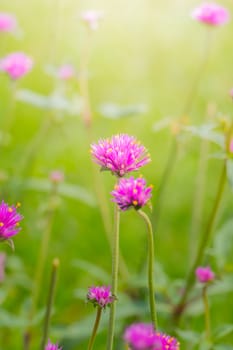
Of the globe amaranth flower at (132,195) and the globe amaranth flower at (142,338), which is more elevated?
the globe amaranth flower at (132,195)

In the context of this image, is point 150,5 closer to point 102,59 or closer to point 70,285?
point 102,59

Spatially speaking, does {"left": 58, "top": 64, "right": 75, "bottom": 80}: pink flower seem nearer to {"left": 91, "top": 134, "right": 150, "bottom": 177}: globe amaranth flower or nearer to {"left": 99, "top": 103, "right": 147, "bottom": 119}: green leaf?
{"left": 99, "top": 103, "right": 147, "bottom": 119}: green leaf

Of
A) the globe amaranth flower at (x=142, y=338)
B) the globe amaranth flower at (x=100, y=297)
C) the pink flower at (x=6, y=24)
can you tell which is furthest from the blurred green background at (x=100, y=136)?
the globe amaranth flower at (x=142, y=338)

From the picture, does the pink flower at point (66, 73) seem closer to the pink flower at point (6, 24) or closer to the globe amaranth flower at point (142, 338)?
the pink flower at point (6, 24)

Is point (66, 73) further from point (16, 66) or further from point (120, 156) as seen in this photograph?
point (120, 156)

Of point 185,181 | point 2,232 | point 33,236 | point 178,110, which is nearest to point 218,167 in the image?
point 185,181

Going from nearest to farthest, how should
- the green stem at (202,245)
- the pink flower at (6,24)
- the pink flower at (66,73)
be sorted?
the green stem at (202,245)
the pink flower at (66,73)
the pink flower at (6,24)
